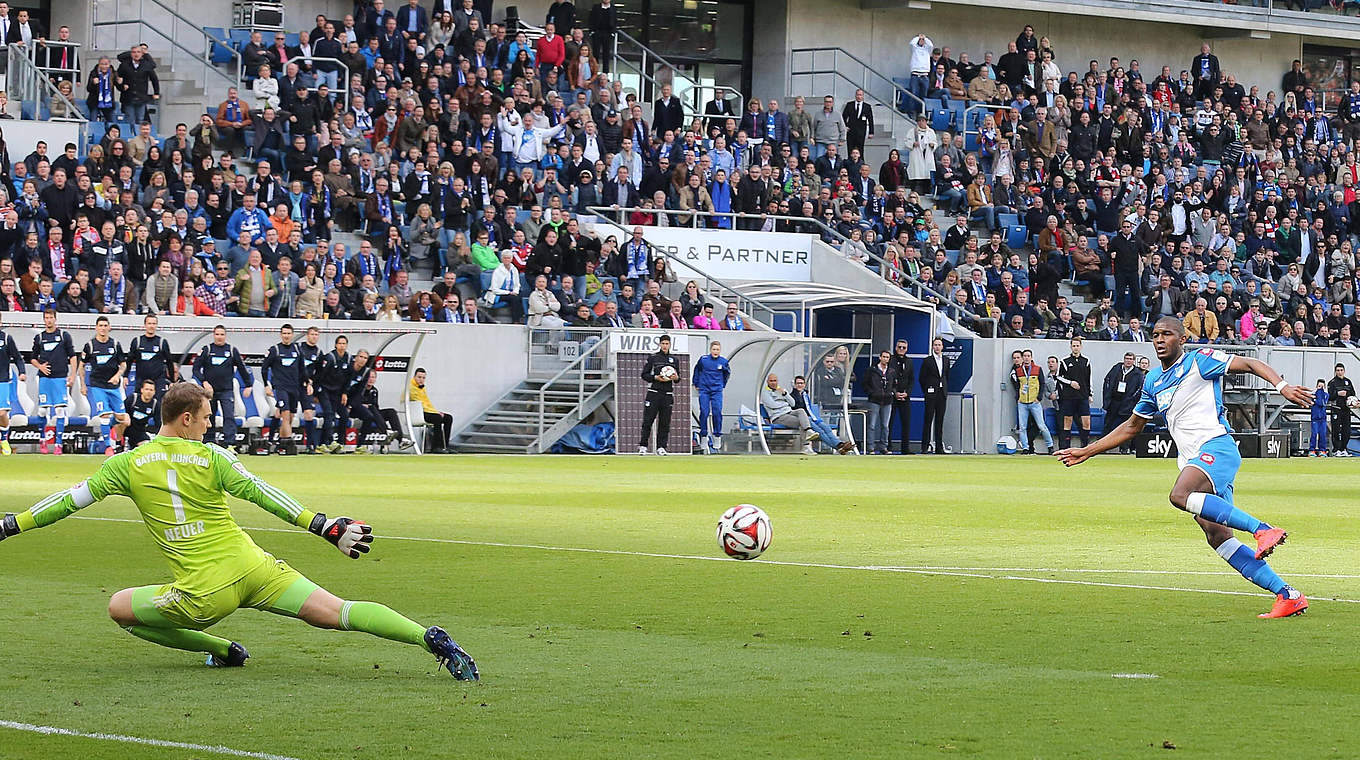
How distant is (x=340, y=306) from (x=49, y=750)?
26.9 m

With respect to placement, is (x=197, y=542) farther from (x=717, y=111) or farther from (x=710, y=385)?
(x=717, y=111)

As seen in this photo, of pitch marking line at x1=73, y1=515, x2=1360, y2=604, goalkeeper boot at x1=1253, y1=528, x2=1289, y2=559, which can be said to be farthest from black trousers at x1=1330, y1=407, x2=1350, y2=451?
goalkeeper boot at x1=1253, y1=528, x2=1289, y2=559

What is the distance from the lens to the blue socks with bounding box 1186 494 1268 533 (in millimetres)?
11492

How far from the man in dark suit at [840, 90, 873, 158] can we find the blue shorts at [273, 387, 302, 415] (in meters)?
17.6

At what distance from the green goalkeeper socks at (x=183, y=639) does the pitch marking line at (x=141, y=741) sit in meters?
1.40

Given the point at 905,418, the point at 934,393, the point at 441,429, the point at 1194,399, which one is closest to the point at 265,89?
the point at 441,429

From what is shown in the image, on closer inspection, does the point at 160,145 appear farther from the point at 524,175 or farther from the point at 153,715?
the point at 153,715

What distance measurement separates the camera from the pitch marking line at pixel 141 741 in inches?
266

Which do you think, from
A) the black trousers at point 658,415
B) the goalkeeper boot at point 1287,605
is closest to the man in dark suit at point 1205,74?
the black trousers at point 658,415

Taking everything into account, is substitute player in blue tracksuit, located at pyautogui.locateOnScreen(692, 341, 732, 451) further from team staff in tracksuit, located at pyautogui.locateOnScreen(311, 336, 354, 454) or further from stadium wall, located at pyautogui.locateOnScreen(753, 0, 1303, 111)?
stadium wall, located at pyautogui.locateOnScreen(753, 0, 1303, 111)

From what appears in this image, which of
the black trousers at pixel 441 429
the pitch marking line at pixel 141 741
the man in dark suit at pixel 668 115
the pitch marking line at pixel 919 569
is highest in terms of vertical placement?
the man in dark suit at pixel 668 115

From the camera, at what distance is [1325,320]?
4556cm

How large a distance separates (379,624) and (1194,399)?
5691 mm

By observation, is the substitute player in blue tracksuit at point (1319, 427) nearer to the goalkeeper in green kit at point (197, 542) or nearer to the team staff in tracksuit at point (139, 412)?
the team staff in tracksuit at point (139, 412)
